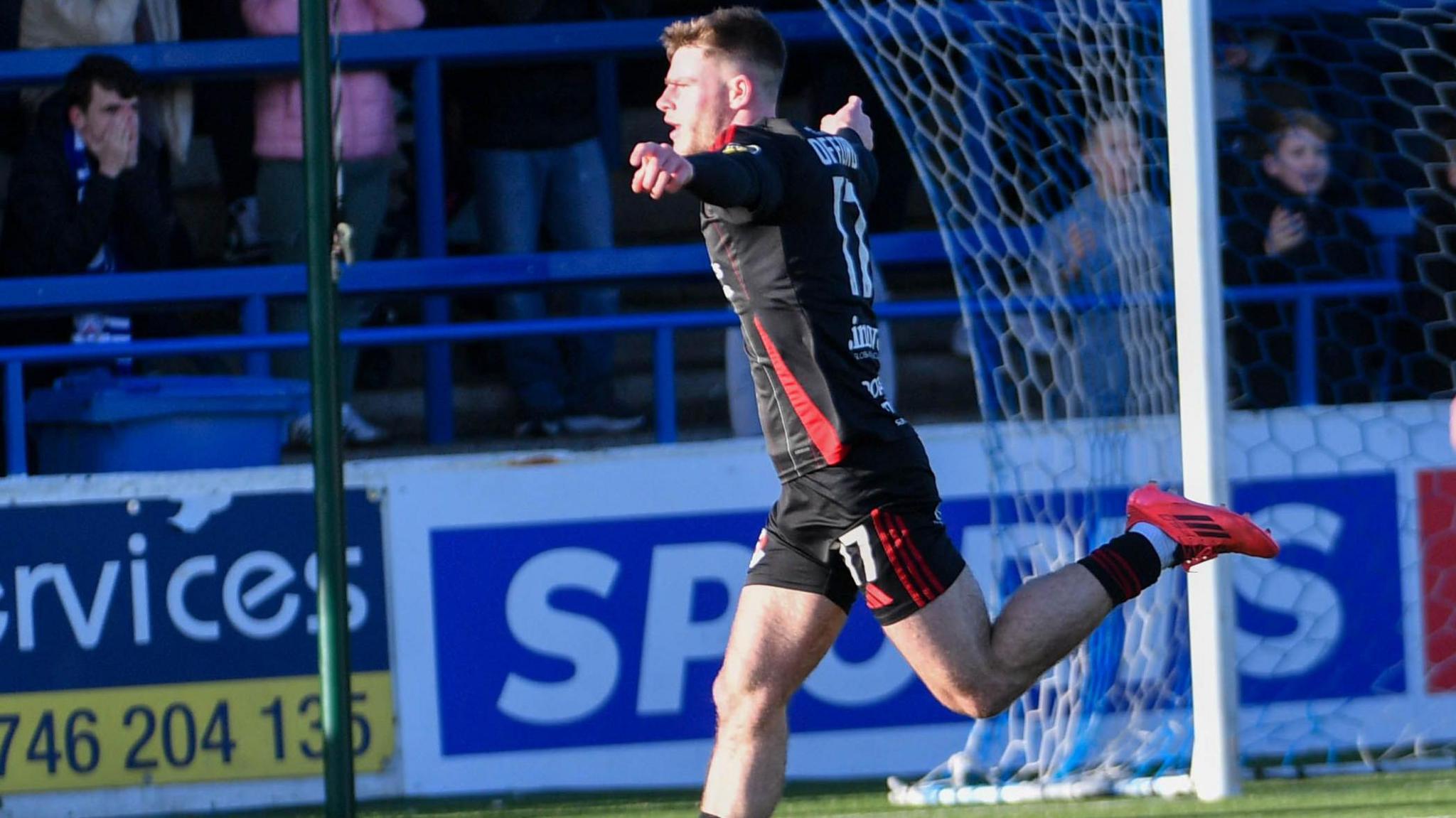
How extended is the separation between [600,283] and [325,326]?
99.7 inches

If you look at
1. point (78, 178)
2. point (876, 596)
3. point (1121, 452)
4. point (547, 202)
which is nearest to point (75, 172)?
point (78, 178)

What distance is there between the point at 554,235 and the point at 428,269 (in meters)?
0.85

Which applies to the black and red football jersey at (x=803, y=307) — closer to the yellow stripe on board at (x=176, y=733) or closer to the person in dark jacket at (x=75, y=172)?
the yellow stripe on board at (x=176, y=733)

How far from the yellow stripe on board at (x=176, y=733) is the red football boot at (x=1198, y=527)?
7.84ft

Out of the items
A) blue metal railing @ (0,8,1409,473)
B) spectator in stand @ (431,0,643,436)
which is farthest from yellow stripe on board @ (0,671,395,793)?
spectator in stand @ (431,0,643,436)

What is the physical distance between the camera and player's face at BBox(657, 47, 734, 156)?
4.30 metres

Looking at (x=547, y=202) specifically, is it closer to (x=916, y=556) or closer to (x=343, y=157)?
(x=343, y=157)

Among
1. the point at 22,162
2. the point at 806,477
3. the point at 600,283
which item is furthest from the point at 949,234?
the point at 22,162

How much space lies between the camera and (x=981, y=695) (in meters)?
4.23

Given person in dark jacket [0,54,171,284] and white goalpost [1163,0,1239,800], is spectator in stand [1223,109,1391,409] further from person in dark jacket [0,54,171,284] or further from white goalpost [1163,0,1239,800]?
person in dark jacket [0,54,171,284]

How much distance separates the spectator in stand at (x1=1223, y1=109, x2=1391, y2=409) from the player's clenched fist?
3.83 metres

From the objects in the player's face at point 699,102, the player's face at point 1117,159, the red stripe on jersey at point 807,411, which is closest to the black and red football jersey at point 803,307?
the red stripe on jersey at point 807,411

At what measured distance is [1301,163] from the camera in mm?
7035

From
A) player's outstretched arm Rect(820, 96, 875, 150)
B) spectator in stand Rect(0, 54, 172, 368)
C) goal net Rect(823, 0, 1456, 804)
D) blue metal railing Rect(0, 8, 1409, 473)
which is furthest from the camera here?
spectator in stand Rect(0, 54, 172, 368)
